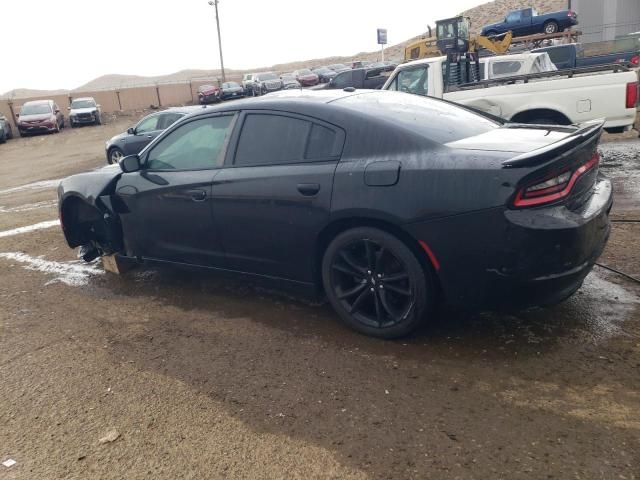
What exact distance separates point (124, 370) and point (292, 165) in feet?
6.00

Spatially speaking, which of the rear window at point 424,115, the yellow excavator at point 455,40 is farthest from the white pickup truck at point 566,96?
the rear window at point 424,115

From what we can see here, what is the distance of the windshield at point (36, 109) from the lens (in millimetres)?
26734

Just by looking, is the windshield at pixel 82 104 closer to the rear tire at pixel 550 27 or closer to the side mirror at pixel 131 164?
the rear tire at pixel 550 27

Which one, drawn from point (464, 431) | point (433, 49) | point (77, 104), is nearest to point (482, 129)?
point (464, 431)

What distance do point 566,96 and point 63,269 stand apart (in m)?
7.16

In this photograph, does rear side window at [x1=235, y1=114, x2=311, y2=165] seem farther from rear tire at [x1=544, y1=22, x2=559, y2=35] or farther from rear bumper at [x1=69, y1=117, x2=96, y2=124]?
rear bumper at [x1=69, y1=117, x2=96, y2=124]

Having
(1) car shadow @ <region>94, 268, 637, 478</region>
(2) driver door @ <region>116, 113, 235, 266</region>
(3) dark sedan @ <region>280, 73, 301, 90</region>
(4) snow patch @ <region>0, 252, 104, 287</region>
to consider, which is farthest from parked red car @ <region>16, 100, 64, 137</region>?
(1) car shadow @ <region>94, 268, 637, 478</region>

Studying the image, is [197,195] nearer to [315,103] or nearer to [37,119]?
[315,103]

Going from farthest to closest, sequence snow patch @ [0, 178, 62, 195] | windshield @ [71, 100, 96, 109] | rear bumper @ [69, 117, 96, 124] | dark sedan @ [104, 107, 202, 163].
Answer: windshield @ [71, 100, 96, 109]
rear bumper @ [69, 117, 96, 124]
dark sedan @ [104, 107, 202, 163]
snow patch @ [0, 178, 62, 195]

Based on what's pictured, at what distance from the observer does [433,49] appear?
20.0 metres

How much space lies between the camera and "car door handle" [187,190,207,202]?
14.6 feet

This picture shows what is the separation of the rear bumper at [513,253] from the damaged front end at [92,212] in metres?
3.13

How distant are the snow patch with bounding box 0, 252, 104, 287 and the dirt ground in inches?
25.6

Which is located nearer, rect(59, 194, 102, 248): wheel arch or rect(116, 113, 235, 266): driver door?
rect(116, 113, 235, 266): driver door
